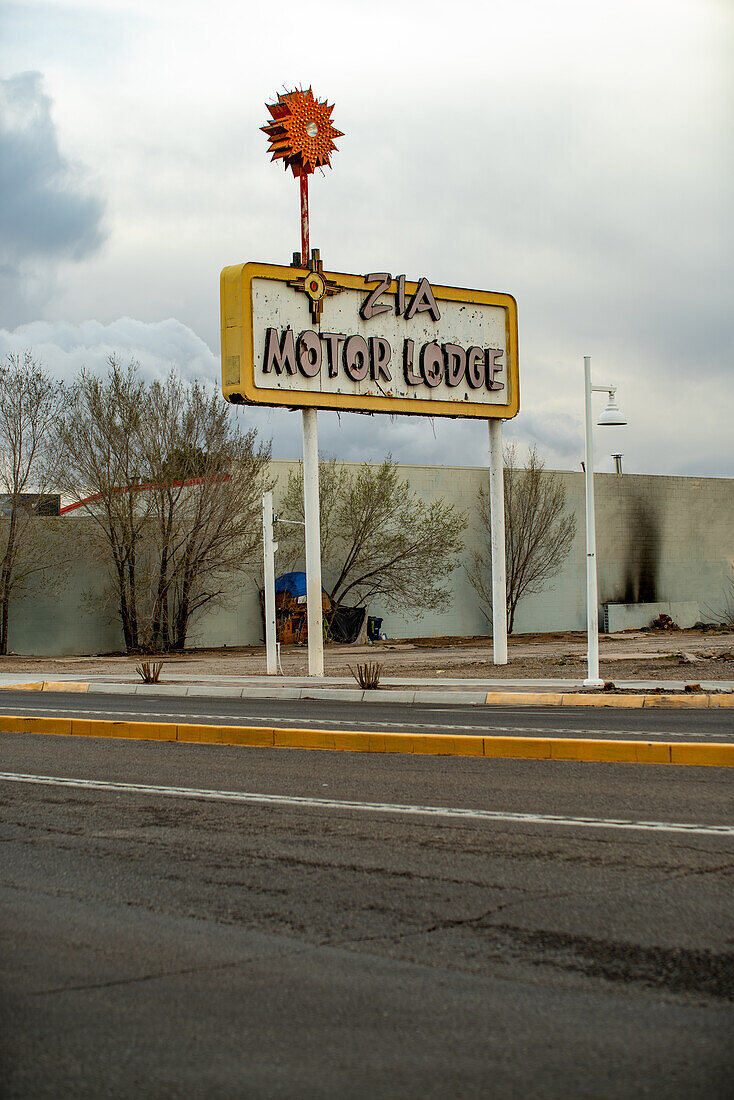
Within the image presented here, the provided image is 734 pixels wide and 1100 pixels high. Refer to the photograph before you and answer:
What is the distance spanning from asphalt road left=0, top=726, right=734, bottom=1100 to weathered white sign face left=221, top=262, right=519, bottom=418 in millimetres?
14012

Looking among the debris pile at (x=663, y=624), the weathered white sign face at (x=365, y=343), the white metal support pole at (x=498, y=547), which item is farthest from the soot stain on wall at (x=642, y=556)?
the weathered white sign face at (x=365, y=343)

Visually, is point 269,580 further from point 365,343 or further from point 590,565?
point 590,565

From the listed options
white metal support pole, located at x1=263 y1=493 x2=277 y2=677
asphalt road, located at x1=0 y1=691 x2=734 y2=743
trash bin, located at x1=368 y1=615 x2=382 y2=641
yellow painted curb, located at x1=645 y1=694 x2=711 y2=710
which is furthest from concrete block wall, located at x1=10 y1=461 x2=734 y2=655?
yellow painted curb, located at x1=645 y1=694 x2=711 y2=710

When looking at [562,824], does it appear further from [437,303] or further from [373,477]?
[373,477]

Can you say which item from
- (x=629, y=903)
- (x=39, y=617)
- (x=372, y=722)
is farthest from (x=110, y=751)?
(x=39, y=617)

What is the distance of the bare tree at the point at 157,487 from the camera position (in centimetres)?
3369

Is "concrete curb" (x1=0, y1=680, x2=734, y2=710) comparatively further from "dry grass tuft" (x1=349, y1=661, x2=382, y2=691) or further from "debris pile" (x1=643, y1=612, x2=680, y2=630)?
"debris pile" (x1=643, y1=612, x2=680, y2=630)

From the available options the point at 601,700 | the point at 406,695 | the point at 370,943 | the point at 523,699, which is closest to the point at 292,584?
the point at 406,695

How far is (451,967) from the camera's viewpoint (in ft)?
14.8

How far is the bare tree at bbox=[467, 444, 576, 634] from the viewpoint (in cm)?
4094

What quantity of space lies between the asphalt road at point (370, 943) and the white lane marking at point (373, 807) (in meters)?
0.04

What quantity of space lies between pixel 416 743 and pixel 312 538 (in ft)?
37.5

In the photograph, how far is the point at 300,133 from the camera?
73.8 ft

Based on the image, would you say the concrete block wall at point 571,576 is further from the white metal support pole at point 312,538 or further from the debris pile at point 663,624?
the white metal support pole at point 312,538
